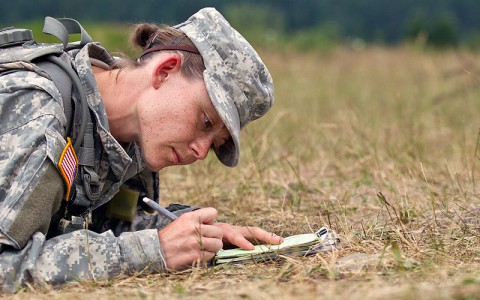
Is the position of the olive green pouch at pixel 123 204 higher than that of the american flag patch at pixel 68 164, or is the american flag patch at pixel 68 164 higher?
the american flag patch at pixel 68 164

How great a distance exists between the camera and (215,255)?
3244mm

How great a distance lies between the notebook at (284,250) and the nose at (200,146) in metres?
0.40

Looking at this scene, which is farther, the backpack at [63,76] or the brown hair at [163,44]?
the brown hair at [163,44]

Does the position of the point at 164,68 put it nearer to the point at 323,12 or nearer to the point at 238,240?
the point at 238,240

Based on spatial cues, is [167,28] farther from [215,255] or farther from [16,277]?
[16,277]

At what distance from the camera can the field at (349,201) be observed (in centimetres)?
284

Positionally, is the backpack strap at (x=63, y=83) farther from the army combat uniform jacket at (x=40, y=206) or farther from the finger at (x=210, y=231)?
the finger at (x=210, y=231)

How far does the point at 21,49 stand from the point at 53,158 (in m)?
0.57

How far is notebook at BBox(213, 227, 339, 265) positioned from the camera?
128 inches

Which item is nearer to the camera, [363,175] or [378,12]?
[363,175]

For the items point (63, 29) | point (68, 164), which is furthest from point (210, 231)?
point (63, 29)

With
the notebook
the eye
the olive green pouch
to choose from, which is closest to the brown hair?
the eye

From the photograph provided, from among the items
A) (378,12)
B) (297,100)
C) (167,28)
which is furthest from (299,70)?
(378,12)

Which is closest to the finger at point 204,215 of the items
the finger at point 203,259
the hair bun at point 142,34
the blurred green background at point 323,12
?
the finger at point 203,259
